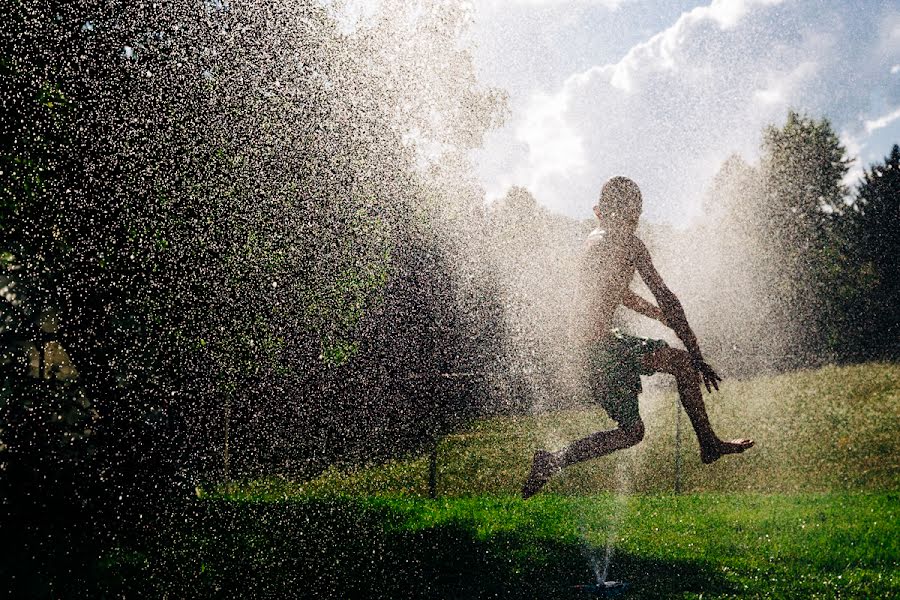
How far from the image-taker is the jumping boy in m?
3.87

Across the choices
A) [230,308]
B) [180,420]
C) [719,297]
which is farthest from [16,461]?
[719,297]

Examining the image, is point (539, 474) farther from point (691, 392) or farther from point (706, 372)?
point (706, 372)

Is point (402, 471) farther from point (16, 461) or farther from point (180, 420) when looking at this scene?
point (16, 461)

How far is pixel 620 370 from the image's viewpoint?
3.97 m

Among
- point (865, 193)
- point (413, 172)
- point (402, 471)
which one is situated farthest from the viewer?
point (865, 193)

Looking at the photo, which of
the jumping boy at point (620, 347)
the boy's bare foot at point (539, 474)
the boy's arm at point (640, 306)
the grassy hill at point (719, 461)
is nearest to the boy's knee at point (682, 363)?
the jumping boy at point (620, 347)

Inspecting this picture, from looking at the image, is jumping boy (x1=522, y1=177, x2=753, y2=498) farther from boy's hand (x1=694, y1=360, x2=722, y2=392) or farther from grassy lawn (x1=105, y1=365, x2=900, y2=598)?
grassy lawn (x1=105, y1=365, x2=900, y2=598)

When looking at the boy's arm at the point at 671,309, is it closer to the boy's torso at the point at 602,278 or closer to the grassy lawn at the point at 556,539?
the boy's torso at the point at 602,278

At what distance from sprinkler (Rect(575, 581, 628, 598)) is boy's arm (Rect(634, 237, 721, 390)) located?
1474 millimetres

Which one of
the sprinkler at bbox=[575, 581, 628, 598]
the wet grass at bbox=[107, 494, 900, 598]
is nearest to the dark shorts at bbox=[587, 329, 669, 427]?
the sprinkler at bbox=[575, 581, 628, 598]

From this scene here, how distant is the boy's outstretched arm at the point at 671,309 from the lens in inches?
148

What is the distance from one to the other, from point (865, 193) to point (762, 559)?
31.3 m

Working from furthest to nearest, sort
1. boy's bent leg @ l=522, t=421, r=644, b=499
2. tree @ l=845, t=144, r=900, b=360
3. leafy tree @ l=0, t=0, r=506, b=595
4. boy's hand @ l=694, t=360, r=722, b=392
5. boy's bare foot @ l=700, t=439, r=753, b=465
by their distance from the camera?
1. tree @ l=845, t=144, r=900, b=360
2. leafy tree @ l=0, t=0, r=506, b=595
3. boy's bent leg @ l=522, t=421, r=644, b=499
4. boy's bare foot @ l=700, t=439, r=753, b=465
5. boy's hand @ l=694, t=360, r=722, b=392

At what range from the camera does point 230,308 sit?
24.9ft
